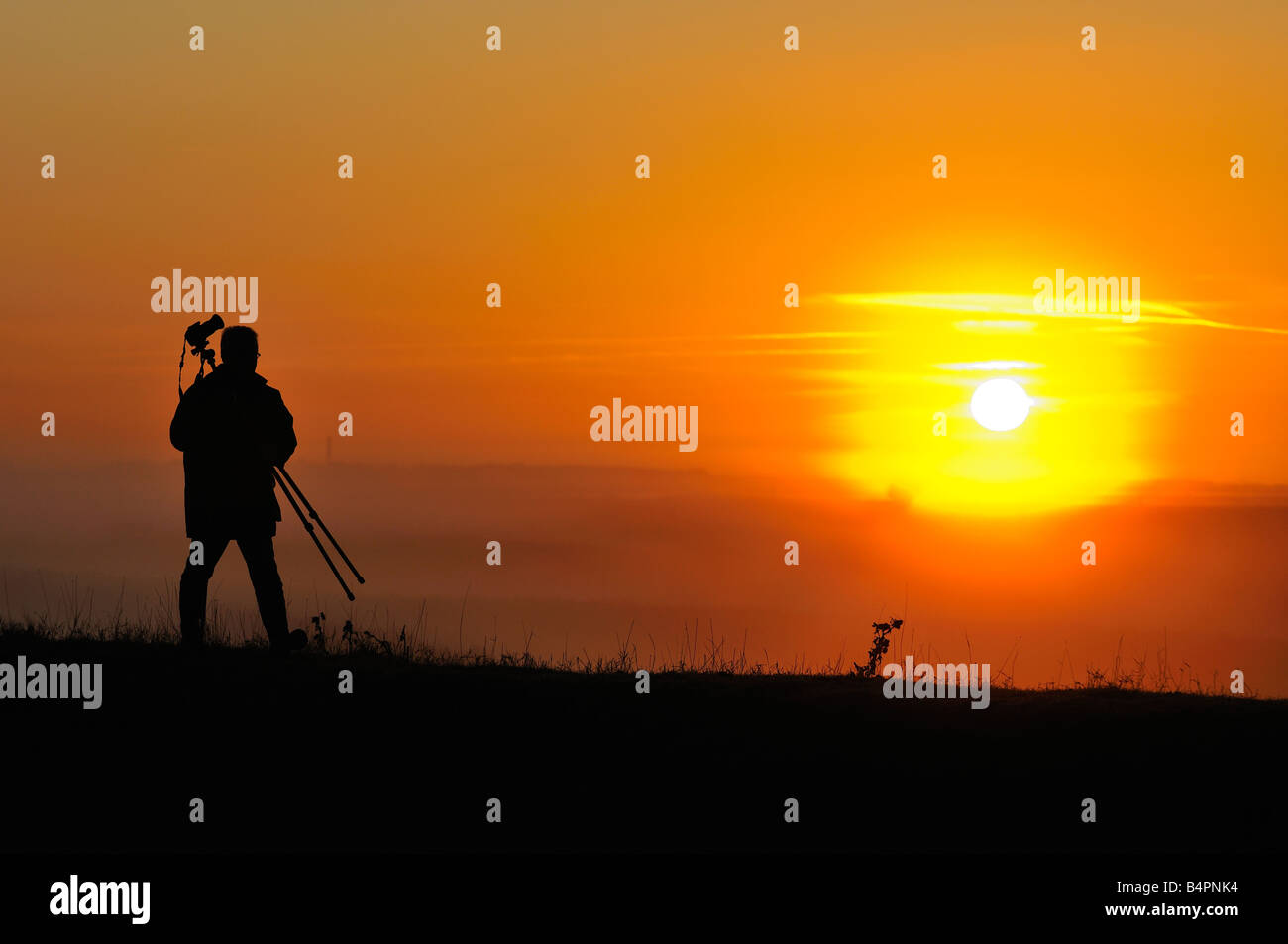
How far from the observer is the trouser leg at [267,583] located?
1473cm

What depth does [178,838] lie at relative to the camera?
31.1 feet

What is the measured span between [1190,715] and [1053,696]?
1336 millimetres

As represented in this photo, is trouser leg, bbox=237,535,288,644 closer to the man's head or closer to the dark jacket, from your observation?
the dark jacket

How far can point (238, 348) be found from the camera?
15055 millimetres

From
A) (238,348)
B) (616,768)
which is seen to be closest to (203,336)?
(238,348)

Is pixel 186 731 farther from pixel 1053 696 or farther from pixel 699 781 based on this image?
pixel 1053 696

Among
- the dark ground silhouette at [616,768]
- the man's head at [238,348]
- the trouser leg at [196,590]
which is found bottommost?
the dark ground silhouette at [616,768]

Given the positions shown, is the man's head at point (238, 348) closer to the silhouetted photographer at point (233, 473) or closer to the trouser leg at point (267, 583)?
the silhouetted photographer at point (233, 473)

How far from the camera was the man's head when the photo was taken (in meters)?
15.0

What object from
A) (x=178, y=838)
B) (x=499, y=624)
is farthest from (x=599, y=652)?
(x=178, y=838)

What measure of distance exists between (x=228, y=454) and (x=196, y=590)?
1.31 meters

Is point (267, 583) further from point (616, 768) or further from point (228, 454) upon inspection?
point (616, 768)

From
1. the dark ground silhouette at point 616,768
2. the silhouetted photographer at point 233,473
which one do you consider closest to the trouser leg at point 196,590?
the silhouetted photographer at point 233,473

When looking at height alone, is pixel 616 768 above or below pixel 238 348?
below
